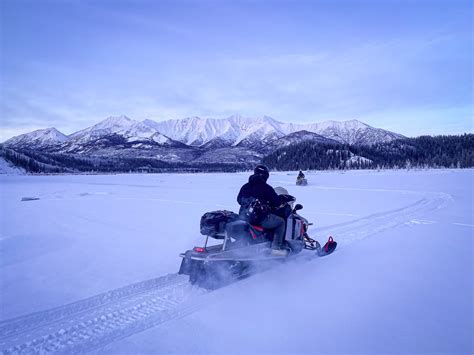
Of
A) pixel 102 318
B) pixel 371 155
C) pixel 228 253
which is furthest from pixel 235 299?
pixel 371 155

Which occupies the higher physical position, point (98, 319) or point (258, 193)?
point (258, 193)

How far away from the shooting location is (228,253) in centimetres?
477

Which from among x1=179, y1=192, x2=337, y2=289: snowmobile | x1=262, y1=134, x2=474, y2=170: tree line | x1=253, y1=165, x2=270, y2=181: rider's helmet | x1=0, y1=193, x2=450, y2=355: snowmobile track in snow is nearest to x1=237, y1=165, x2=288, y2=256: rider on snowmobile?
x1=253, y1=165, x2=270, y2=181: rider's helmet

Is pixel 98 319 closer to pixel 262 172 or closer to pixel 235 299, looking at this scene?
pixel 235 299

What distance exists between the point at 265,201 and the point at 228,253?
1127 mm

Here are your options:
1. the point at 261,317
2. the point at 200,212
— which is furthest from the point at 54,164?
the point at 261,317

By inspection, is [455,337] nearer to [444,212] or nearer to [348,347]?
[348,347]

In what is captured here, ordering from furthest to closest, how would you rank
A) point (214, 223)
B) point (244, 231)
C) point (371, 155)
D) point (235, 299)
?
point (371, 155), point (244, 231), point (214, 223), point (235, 299)

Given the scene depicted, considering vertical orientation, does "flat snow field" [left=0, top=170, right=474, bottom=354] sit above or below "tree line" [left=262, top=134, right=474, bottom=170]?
below

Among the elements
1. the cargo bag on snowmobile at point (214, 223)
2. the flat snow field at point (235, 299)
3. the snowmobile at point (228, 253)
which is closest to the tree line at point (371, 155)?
the flat snow field at point (235, 299)

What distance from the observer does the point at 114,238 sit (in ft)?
24.7

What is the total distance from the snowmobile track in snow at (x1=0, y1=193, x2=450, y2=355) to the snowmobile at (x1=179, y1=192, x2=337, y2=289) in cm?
27

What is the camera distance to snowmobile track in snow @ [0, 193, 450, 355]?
10.4ft

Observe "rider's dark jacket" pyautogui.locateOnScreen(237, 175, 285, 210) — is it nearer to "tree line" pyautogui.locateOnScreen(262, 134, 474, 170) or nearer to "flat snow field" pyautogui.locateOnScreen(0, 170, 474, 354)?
"flat snow field" pyautogui.locateOnScreen(0, 170, 474, 354)
